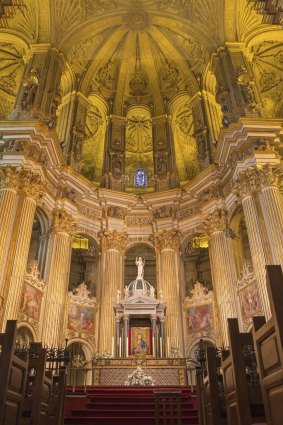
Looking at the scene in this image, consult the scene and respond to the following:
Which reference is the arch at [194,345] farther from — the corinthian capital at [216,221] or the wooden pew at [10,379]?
the wooden pew at [10,379]

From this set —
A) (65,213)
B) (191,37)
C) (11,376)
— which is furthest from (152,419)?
(191,37)

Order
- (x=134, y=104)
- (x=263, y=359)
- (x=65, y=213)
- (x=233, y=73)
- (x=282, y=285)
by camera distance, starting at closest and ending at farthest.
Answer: (x=282, y=285)
(x=263, y=359)
(x=65, y=213)
(x=233, y=73)
(x=134, y=104)

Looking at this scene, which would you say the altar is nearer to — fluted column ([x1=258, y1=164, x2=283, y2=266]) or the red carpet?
fluted column ([x1=258, y1=164, x2=283, y2=266])

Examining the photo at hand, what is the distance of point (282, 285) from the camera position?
3.40 m

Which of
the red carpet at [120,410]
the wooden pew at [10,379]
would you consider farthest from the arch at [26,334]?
the wooden pew at [10,379]

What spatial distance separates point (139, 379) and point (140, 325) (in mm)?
3022

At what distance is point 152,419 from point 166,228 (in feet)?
42.3

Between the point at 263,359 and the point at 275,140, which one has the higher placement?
the point at 275,140

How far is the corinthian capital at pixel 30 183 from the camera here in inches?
617

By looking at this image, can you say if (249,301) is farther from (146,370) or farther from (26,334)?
(26,334)

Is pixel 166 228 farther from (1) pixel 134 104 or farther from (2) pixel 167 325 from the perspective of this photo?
(1) pixel 134 104

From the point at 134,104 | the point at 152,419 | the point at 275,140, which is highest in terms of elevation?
the point at 134,104

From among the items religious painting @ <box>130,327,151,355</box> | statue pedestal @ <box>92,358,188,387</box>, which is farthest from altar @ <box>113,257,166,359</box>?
statue pedestal @ <box>92,358,188,387</box>

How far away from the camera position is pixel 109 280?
18.7m
